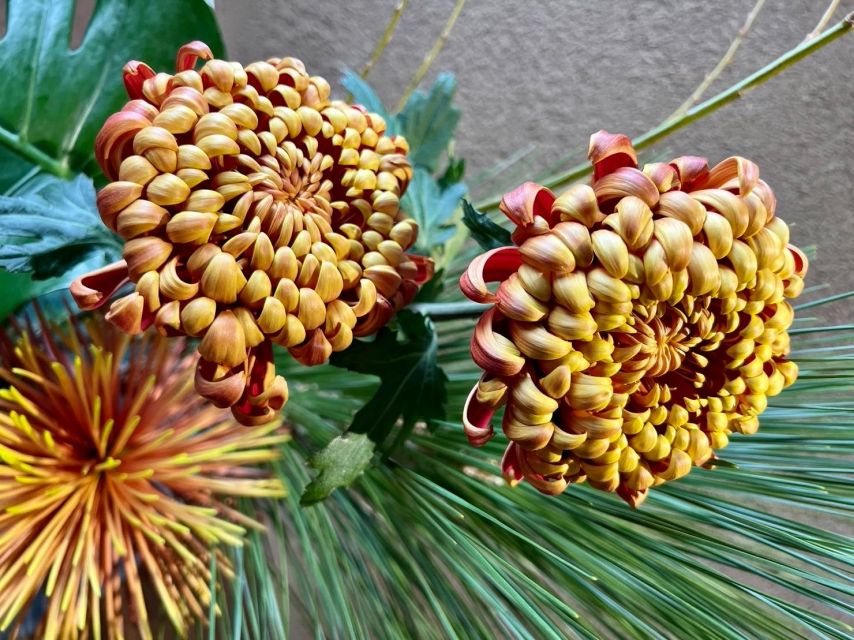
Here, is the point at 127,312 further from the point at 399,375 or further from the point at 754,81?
the point at 754,81

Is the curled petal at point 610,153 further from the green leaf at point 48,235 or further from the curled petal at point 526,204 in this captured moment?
the green leaf at point 48,235

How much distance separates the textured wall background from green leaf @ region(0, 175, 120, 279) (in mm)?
256

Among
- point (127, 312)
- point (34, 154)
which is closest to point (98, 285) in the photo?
point (127, 312)

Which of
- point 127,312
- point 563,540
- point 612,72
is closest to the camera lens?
point 127,312

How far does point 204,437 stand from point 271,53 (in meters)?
0.29

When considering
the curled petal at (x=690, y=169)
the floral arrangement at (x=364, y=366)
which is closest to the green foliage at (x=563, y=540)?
the floral arrangement at (x=364, y=366)

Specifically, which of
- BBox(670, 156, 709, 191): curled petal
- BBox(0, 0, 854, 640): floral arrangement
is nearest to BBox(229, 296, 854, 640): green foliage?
BBox(0, 0, 854, 640): floral arrangement

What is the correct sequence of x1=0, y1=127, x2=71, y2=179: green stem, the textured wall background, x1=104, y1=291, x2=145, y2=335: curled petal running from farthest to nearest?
1. the textured wall background
2. x1=0, y1=127, x2=71, y2=179: green stem
3. x1=104, y1=291, x2=145, y2=335: curled petal

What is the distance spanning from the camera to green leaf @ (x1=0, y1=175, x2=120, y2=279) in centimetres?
20

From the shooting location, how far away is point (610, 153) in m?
0.17

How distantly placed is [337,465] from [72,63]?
0.69ft

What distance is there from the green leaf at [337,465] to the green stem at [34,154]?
179 mm

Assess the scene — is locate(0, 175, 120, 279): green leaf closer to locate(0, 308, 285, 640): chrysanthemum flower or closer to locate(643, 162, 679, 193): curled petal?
locate(0, 308, 285, 640): chrysanthemum flower

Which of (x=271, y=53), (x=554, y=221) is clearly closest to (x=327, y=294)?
(x=554, y=221)
